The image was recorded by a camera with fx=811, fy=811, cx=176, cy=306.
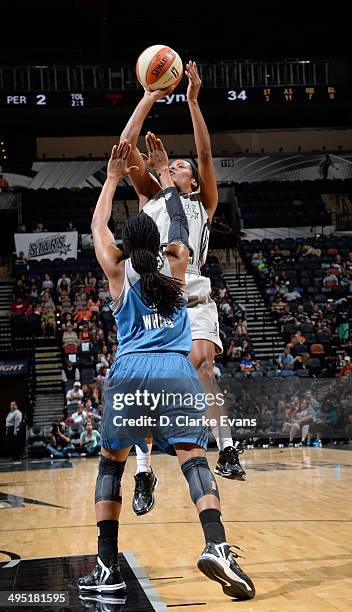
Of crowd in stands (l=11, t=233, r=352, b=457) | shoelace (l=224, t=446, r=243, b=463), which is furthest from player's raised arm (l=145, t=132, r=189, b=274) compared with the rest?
crowd in stands (l=11, t=233, r=352, b=457)

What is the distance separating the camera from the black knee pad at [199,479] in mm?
4023

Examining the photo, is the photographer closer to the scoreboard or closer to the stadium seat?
the stadium seat

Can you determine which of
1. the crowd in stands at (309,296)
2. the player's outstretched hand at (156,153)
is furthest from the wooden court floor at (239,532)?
the crowd in stands at (309,296)

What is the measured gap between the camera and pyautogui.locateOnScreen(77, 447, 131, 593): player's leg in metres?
4.18

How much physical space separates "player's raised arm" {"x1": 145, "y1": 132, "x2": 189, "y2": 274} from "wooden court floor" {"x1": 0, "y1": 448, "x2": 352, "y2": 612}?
1.77m

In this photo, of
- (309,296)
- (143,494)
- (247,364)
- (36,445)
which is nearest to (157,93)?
(143,494)

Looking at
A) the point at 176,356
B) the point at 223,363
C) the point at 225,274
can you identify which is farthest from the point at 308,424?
the point at 176,356

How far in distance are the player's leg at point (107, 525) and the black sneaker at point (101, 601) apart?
0.03 m

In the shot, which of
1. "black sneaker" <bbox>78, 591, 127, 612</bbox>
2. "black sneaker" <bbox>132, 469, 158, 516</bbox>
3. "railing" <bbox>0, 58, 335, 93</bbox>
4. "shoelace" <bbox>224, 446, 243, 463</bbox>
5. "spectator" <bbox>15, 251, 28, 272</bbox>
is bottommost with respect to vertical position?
"black sneaker" <bbox>78, 591, 127, 612</bbox>

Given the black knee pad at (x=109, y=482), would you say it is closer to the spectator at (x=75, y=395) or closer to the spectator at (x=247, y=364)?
the spectator at (x=75, y=395)

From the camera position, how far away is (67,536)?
21.2 feet

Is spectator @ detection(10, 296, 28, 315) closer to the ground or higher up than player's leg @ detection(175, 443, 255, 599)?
higher up

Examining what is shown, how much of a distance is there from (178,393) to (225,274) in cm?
2150

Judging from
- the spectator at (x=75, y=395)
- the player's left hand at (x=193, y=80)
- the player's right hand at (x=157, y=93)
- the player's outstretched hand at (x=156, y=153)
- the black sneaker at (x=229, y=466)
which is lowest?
the black sneaker at (x=229, y=466)
